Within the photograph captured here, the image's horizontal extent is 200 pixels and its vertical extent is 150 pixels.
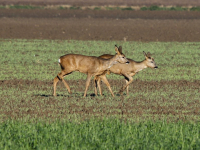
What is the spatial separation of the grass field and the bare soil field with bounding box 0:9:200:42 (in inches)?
542

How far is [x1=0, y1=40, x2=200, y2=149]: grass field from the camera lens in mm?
10367

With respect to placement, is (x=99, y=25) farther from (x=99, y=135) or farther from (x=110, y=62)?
(x=99, y=135)

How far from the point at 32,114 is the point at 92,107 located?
1944 mm

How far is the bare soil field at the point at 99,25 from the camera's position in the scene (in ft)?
138

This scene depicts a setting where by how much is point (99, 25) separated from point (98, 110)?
36.2m

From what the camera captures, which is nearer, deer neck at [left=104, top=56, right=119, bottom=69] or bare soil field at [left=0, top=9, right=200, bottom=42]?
deer neck at [left=104, top=56, right=119, bottom=69]

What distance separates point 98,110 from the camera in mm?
14297

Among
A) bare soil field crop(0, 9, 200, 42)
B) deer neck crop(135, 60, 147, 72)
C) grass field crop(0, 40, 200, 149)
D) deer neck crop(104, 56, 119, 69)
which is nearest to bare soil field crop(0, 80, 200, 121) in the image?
grass field crop(0, 40, 200, 149)

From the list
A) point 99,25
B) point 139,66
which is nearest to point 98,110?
point 139,66

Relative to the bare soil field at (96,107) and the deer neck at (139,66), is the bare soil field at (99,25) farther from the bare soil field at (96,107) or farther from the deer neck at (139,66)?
the bare soil field at (96,107)

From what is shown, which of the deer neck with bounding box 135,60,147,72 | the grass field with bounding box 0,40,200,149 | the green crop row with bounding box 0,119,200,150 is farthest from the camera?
the deer neck with bounding box 135,60,147,72

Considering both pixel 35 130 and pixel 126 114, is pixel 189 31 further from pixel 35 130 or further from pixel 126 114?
pixel 35 130

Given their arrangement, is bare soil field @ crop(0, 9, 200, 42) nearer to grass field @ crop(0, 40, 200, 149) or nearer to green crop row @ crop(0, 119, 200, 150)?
grass field @ crop(0, 40, 200, 149)

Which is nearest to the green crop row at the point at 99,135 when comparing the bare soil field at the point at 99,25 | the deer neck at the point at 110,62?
the deer neck at the point at 110,62
